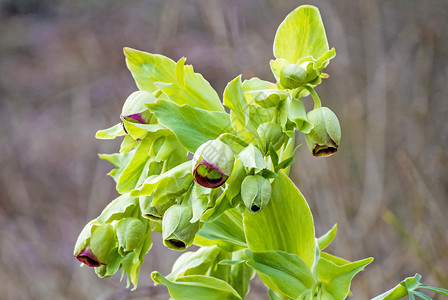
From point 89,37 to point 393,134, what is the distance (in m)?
2.48

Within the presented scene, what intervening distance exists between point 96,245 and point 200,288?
0.15 meters

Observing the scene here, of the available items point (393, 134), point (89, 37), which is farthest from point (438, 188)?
point (89, 37)

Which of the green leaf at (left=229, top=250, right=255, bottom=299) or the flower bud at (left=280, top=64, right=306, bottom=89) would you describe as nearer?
the flower bud at (left=280, top=64, right=306, bottom=89)

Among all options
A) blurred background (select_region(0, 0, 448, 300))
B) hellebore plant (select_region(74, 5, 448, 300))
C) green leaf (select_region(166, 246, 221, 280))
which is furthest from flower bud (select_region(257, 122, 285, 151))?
blurred background (select_region(0, 0, 448, 300))

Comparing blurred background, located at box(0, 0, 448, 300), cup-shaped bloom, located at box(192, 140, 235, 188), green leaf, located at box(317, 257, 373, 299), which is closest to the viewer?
cup-shaped bloom, located at box(192, 140, 235, 188)

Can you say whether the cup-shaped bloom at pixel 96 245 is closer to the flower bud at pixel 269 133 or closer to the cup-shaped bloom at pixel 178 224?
the cup-shaped bloom at pixel 178 224

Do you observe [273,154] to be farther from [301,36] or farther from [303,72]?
[301,36]

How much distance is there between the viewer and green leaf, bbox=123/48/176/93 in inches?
25.1

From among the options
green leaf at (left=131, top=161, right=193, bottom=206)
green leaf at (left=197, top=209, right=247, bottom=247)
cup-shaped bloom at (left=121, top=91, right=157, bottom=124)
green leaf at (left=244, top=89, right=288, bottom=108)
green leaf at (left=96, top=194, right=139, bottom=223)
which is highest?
green leaf at (left=244, top=89, right=288, bottom=108)

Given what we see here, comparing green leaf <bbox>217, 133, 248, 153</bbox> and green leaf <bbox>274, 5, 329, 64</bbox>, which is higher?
green leaf <bbox>274, 5, 329, 64</bbox>

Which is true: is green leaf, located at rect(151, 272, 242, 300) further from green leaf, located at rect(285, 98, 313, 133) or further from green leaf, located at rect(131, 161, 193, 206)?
green leaf, located at rect(285, 98, 313, 133)

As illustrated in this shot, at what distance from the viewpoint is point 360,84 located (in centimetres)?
239

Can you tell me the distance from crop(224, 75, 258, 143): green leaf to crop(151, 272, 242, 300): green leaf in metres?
0.20

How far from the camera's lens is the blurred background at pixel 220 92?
196 centimetres
